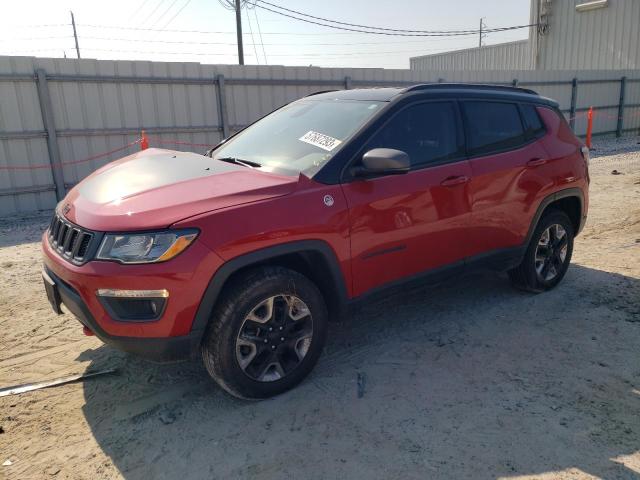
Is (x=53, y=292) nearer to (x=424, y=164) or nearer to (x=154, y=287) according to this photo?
(x=154, y=287)

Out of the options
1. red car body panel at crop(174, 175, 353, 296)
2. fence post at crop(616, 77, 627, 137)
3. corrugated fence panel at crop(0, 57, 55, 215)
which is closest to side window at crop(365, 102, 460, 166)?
red car body panel at crop(174, 175, 353, 296)

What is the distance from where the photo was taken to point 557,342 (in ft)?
12.4

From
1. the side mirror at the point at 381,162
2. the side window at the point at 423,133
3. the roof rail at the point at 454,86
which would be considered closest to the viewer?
the side mirror at the point at 381,162

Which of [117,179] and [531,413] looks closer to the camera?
[531,413]

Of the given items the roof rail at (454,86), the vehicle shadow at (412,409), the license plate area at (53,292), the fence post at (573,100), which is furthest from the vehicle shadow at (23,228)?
the fence post at (573,100)

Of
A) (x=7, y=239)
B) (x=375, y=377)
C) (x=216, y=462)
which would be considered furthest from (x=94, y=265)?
(x=7, y=239)

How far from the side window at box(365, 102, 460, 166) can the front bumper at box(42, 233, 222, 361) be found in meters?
1.40

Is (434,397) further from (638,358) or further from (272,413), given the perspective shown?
(638,358)

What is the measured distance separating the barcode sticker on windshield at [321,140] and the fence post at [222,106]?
25.9ft

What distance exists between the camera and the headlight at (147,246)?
2.59 m

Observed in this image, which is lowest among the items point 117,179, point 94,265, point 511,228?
point 511,228

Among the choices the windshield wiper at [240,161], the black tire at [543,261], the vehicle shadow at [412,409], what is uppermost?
the windshield wiper at [240,161]

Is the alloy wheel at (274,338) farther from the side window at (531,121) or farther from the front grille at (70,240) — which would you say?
the side window at (531,121)

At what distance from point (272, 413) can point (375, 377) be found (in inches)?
29.4
